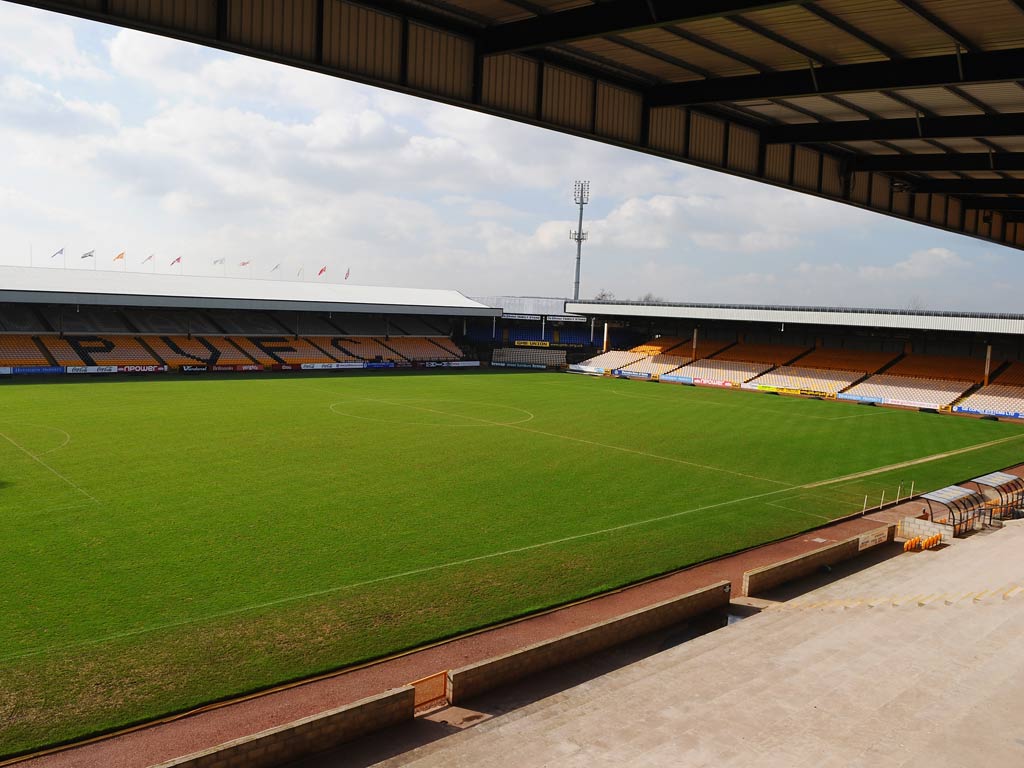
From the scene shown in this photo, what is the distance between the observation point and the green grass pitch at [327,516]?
39.5 ft

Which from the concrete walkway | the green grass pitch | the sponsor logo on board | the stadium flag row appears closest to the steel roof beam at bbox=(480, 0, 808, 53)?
the concrete walkway

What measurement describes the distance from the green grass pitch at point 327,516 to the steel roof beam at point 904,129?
382 inches

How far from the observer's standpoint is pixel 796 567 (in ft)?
52.9

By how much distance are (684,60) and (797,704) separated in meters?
10.3

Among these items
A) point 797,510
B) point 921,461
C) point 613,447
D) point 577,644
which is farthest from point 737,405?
point 577,644

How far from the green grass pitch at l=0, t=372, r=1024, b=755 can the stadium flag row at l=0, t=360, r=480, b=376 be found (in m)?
9.21

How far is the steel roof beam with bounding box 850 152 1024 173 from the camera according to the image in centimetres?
1811

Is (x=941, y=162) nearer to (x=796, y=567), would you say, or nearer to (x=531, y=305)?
(x=796, y=567)

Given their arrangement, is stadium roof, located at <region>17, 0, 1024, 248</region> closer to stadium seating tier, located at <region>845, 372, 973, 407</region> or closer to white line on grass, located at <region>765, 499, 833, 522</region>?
white line on grass, located at <region>765, 499, 833, 522</region>

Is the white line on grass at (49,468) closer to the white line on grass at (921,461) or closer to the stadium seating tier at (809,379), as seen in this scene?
the white line on grass at (921,461)

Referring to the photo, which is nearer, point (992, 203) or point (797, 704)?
point (797, 704)

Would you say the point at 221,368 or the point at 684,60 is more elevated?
the point at 684,60

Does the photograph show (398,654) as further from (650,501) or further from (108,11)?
(650,501)

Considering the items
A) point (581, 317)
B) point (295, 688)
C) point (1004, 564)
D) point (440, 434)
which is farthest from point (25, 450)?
point (581, 317)
